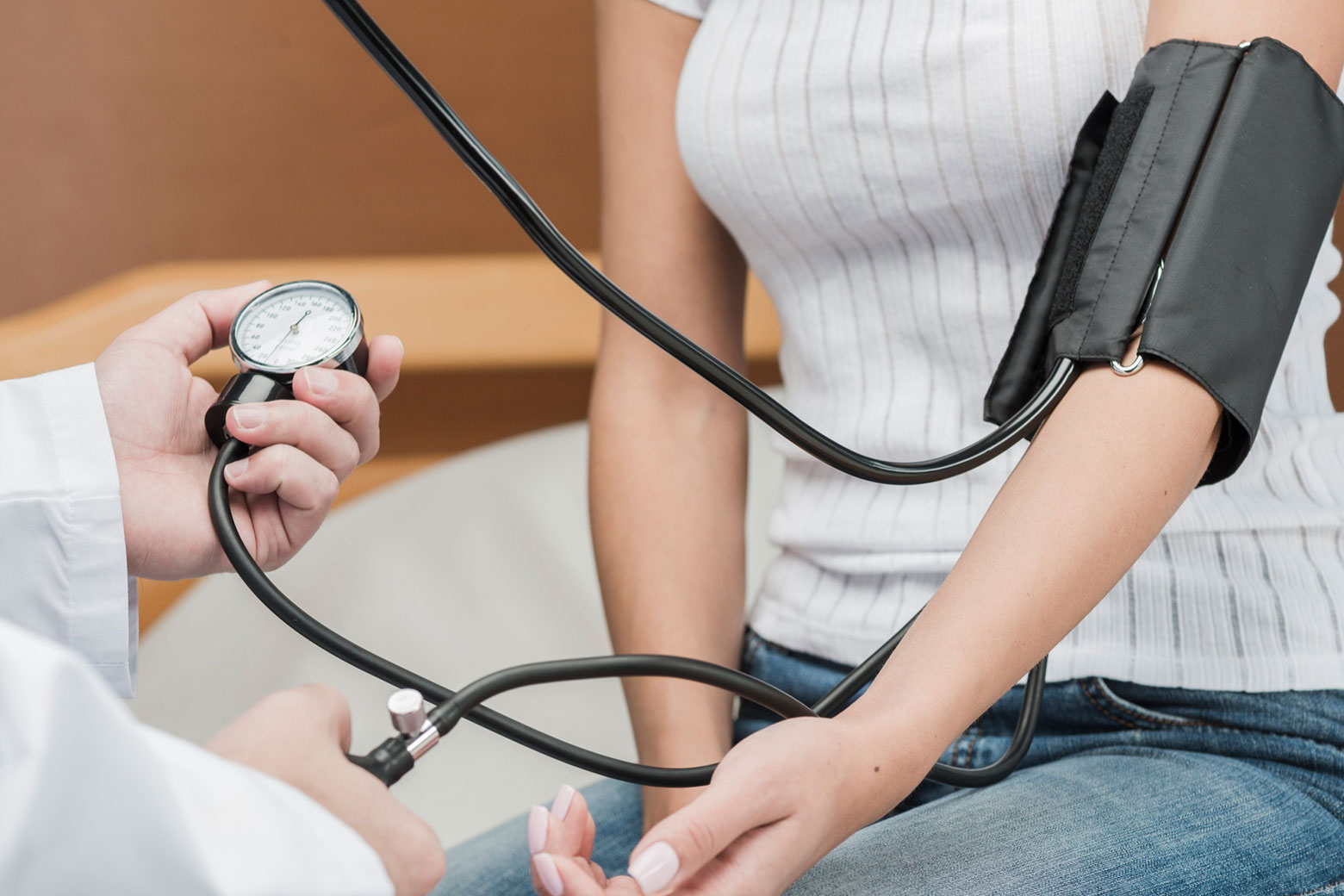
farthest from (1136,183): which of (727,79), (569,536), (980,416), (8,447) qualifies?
(569,536)

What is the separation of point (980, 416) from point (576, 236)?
117 centimetres

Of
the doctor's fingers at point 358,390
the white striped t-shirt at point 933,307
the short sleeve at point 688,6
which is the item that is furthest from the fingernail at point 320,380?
the short sleeve at point 688,6

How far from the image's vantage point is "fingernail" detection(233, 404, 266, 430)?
527 millimetres

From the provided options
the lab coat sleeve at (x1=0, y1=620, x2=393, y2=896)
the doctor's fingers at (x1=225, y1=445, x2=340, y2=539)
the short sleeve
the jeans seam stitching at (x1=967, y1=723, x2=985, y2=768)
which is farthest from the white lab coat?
the short sleeve

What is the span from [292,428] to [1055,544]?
37 cm

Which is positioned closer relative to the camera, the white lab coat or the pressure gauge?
the white lab coat

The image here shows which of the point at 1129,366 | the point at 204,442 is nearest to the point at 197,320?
the point at 204,442

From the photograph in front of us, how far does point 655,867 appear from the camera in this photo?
15.0 inches

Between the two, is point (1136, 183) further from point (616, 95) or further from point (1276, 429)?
point (616, 95)

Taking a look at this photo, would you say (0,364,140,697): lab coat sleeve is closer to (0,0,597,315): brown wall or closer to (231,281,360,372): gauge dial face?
(231,281,360,372): gauge dial face

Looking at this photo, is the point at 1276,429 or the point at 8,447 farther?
the point at 1276,429

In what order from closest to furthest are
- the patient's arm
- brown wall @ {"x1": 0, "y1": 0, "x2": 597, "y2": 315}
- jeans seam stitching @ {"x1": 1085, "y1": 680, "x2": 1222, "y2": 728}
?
jeans seam stitching @ {"x1": 1085, "y1": 680, "x2": 1222, "y2": 728}, the patient's arm, brown wall @ {"x1": 0, "y1": 0, "x2": 597, "y2": 315}

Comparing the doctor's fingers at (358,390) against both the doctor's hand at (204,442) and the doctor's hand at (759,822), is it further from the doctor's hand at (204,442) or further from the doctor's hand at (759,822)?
the doctor's hand at (759,822)

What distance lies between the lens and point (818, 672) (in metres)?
0.73
